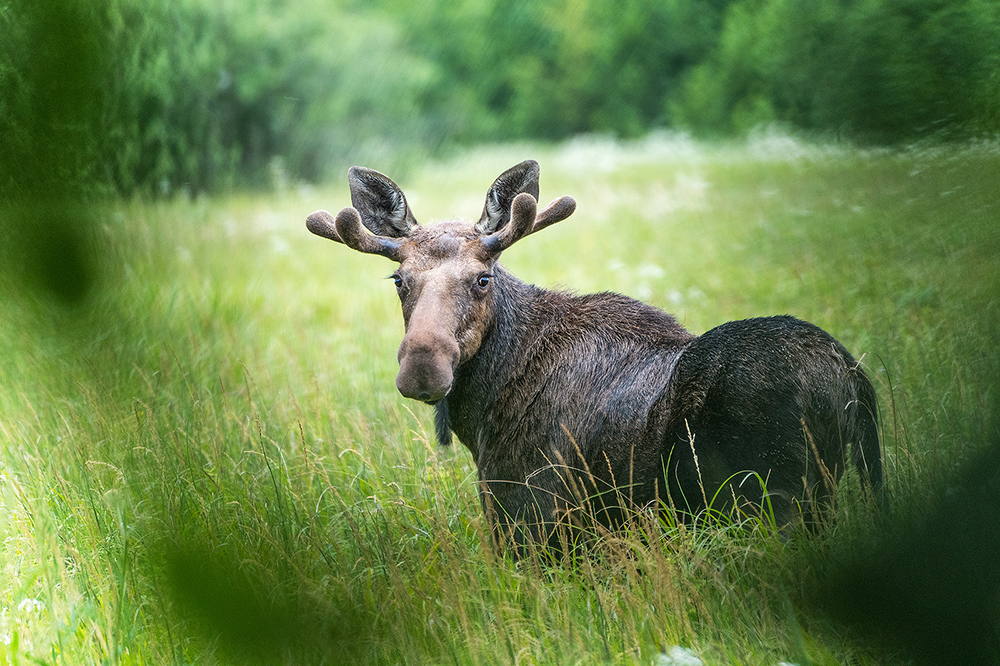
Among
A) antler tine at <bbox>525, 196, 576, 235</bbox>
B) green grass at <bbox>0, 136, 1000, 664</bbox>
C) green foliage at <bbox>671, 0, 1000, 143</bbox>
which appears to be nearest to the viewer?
green foliage at <bbox>671, 0, 1000, 143</bbox>

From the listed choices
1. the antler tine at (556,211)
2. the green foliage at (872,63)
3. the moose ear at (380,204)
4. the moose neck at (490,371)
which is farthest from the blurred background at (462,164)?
the antler tine at (556,211)

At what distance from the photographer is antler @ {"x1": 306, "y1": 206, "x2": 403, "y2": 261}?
2.76m

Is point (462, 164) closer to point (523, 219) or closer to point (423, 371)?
point (523, 219)

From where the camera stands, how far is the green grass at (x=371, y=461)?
803 mm

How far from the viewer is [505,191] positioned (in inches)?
119

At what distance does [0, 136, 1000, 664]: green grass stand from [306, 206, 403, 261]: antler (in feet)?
1.21

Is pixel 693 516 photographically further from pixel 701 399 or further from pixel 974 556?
pixel 974 556

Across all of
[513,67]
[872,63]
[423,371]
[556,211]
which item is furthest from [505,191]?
[872,63]

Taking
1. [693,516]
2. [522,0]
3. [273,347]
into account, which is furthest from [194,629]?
[273,347]

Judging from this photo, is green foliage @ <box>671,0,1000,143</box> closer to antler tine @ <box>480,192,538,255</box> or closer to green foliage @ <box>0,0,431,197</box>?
green foliage @ <box>0,0,431,197</box>

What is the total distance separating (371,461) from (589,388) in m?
1.16

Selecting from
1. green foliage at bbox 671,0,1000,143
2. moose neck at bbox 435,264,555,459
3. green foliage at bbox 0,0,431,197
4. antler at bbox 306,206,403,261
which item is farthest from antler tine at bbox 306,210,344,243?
green foliage at bbox 671,0,1000,143

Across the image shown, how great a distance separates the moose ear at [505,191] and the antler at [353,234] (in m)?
0.36

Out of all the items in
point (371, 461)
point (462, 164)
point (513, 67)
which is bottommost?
point (371, 461)
